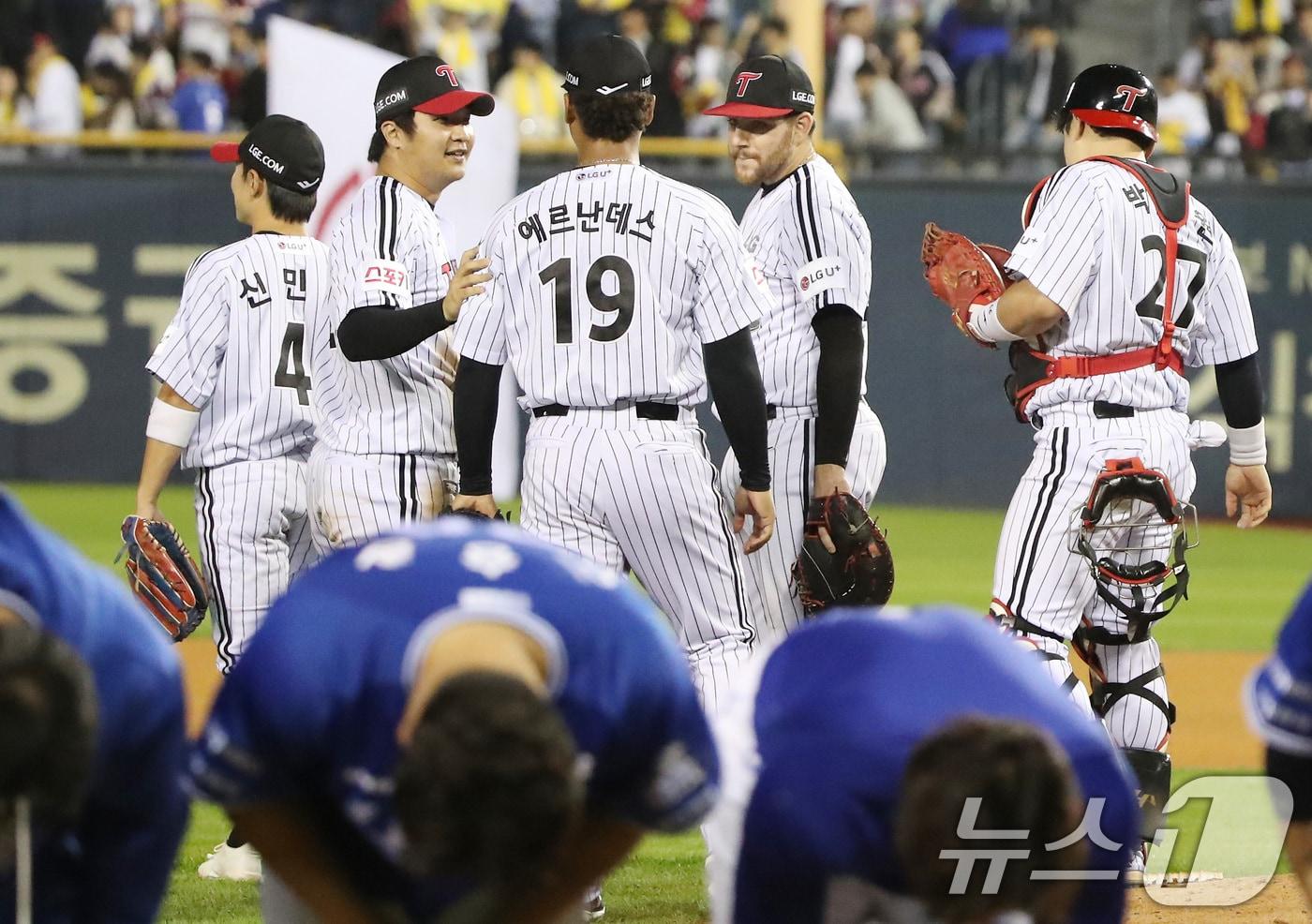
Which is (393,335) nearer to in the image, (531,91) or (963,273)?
(963,273)

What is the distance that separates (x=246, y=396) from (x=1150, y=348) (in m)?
2.58

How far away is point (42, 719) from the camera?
215 cm

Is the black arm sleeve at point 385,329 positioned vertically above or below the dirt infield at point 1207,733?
above

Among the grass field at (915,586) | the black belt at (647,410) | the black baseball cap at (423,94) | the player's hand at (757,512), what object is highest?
the black baseball cap at (423,94)

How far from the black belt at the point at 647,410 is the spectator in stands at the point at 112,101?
10.3m

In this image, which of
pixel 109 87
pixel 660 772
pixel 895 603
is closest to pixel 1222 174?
pixel 895 603

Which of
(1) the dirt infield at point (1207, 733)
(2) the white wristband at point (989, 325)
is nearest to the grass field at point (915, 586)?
(1) the dirt infield at point (1207, 733)

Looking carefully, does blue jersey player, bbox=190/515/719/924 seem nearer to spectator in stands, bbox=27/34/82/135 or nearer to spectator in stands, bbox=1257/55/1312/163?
spectator in stands, bbox=1257/55/1312/163

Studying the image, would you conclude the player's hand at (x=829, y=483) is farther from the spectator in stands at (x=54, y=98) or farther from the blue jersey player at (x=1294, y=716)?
the spectator in stands at (x=54, y=98)

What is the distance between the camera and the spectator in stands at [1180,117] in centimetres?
1490

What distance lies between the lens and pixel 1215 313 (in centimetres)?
555

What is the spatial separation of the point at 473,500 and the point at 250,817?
2661mm

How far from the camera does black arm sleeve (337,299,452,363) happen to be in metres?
5.11

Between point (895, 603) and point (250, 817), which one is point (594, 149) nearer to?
point (250, 817)
